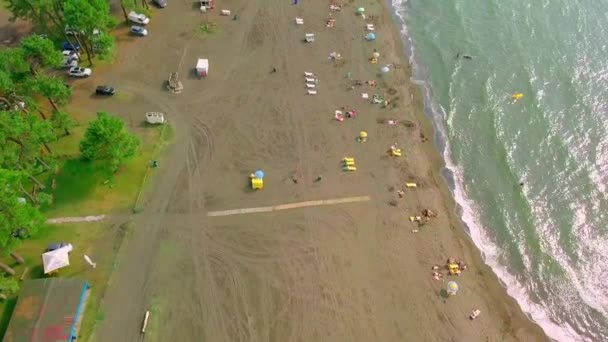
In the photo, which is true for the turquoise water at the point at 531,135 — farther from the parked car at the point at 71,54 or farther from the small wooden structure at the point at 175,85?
the parked car at the point at 71,54

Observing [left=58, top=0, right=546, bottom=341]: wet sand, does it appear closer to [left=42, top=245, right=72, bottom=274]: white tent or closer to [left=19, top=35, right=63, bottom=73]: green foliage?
[left=42, top=245, right=72, bottom=274]: white tent

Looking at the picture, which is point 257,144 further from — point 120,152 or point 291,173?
point 120,152

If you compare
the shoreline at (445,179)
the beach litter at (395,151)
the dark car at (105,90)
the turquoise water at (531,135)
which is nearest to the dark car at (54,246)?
the dark car at (105,90)

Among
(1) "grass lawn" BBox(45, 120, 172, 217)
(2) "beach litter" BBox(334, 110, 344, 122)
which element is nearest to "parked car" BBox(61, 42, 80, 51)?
(1) "grass lawn" BBox(45, 120, 172, 217)

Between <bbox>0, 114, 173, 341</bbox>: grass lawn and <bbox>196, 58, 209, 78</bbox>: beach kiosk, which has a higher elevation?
<bbox>196, 58, 209, 78</bbox>: beach kiosk

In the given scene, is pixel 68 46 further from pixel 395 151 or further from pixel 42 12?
pixel 395 151
